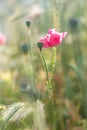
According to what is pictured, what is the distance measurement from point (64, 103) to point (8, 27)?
0.87 metres

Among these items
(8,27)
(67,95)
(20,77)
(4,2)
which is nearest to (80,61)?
(67,95)

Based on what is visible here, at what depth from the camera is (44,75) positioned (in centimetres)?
153

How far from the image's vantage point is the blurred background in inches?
40.0

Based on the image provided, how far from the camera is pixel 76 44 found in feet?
5.08

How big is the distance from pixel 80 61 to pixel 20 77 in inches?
13.2

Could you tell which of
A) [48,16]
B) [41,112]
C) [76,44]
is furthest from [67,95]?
[41,112]

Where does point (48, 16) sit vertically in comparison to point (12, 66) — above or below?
above

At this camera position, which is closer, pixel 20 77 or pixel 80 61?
pixel 80 61

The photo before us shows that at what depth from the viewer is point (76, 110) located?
51.9 inches

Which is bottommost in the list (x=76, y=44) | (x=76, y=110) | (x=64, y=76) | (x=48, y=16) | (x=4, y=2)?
(x=76, y=110)

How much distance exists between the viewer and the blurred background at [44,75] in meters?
1.02

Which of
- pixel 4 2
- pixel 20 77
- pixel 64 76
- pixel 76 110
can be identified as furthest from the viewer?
pixel 4 2

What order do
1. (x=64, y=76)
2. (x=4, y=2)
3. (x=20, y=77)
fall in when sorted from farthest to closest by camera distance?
(x=4, y=2), (x=20, y=77), (x=64, y=76)

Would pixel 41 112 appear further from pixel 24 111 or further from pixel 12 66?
pixel 12 66
